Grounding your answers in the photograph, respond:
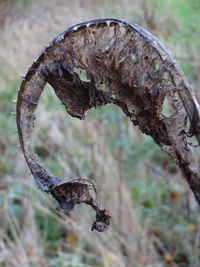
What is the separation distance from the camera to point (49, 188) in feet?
3.14

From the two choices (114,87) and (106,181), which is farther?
(106,181)

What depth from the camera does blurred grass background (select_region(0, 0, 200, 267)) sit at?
3.27 meters

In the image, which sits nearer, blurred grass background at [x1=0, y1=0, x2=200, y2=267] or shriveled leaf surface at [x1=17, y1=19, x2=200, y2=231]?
shriveled leaf surface at [x1=17, y1=19, x2=200, y2=231]

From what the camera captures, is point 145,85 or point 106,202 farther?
point 106,202

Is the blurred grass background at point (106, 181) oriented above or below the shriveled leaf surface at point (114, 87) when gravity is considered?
above

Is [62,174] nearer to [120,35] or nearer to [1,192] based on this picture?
[1,192]

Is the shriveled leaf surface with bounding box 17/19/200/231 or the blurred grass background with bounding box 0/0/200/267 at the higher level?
the blurred grass background with bounding box 0/0/200/267

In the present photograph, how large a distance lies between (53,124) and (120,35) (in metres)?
3.46

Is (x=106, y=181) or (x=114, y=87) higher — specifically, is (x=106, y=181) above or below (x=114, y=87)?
above

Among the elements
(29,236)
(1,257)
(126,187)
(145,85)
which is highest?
(126,187)


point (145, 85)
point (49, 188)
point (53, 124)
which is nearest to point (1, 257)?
point (53, 124)

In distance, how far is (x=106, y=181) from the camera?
3508mm

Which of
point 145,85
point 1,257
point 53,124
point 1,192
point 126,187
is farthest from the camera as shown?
point 53,124

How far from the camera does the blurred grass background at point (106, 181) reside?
3.27m
